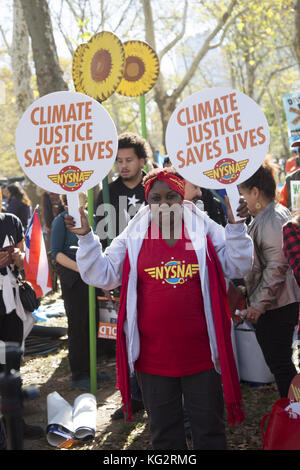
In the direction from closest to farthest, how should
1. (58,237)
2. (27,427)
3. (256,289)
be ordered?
(256,289)
(27,427)
(58,237)

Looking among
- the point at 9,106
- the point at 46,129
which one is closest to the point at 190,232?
the point at 46,129

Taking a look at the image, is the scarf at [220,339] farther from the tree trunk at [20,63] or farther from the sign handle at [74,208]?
the tree trunk at [20,63]

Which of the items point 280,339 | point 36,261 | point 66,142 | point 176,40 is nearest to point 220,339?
point 280,339

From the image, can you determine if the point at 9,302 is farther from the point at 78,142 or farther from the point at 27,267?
the point at 78,142

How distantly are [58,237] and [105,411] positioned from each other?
5.07 ft

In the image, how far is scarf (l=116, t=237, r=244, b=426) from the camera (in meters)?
2.47

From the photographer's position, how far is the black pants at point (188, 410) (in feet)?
8.21

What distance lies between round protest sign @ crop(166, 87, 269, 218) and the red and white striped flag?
168 cm

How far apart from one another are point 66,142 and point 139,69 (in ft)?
6.36

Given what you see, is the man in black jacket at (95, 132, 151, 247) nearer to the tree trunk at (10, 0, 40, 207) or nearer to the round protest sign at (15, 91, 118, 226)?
the round protest sign at (15, 91, 118, 226)

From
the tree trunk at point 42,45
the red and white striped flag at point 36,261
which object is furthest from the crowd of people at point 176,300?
the tree trunk at point 42,45

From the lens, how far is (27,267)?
3941mm

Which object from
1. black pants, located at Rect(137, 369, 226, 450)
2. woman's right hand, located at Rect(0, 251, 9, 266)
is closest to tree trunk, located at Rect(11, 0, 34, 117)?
woman's right hand, located at Rect(0, 251, 9, 266)

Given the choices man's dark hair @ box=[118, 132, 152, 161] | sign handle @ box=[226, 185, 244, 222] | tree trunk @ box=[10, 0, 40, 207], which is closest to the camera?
sign handle @ box=[226, 185, 244, 222]
